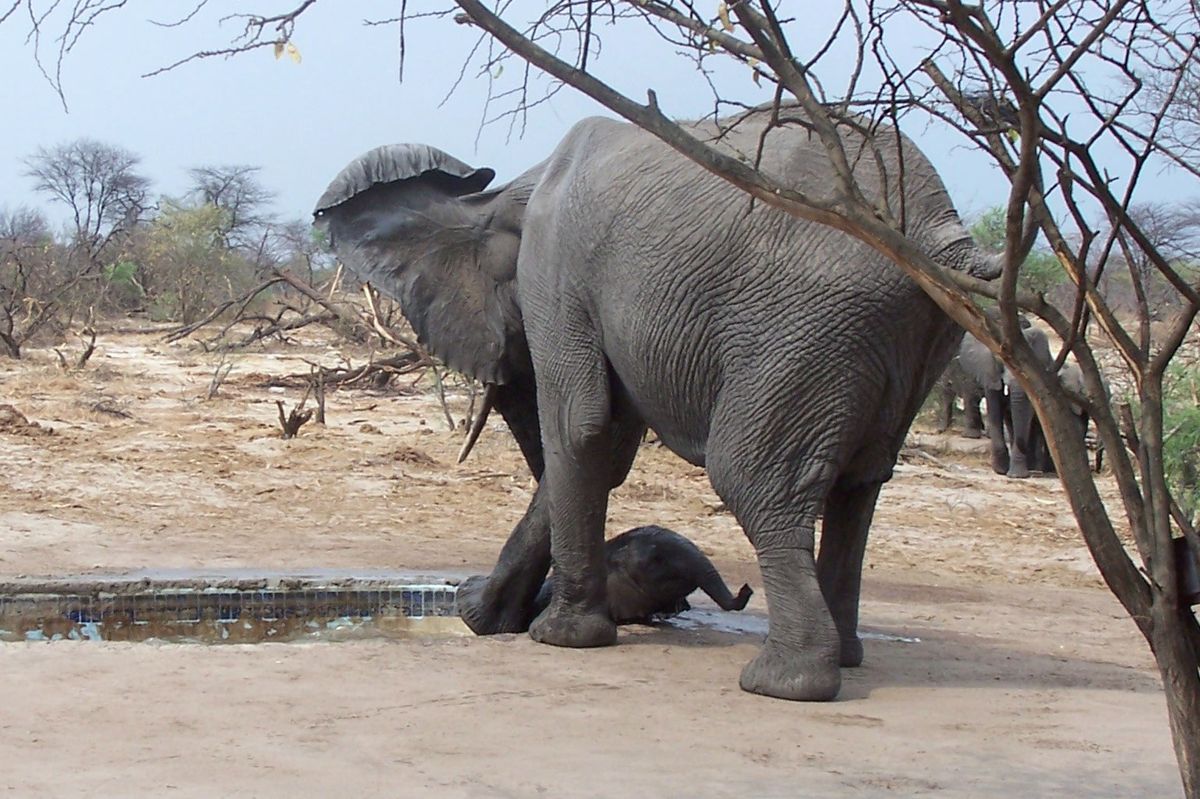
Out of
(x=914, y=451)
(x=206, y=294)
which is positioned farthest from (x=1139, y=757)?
(x=206, y=294)

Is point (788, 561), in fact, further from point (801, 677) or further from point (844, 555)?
point (844, 555)

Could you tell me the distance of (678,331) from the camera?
17.4 feet

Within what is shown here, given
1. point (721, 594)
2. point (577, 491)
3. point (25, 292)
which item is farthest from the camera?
point (25, 292)

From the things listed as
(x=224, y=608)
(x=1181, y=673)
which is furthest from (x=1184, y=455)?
(x=1181, y=673)

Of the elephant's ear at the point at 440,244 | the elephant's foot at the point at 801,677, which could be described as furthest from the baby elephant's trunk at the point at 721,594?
the elephant's foot at the point at 801,677

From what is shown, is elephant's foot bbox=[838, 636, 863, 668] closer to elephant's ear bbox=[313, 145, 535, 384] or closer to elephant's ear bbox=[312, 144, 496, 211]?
elephant's ear bbox=[313, 145, 535, 384]

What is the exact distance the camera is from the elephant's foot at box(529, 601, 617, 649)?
6047 mm

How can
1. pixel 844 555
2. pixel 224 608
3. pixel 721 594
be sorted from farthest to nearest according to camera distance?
1. pixel 224 608
2. pixel 721 594
3. pixel 844 555

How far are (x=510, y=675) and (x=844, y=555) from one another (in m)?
1.32

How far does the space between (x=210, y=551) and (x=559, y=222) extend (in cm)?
339

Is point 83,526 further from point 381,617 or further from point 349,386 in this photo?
point 349,386

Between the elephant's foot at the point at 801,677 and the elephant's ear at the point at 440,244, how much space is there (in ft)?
6.69

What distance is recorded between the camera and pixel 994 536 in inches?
398

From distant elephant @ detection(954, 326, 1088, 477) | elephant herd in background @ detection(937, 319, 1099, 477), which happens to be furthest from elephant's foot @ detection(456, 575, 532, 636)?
distant elephant @ detection(954, 326, 1088, 477)
